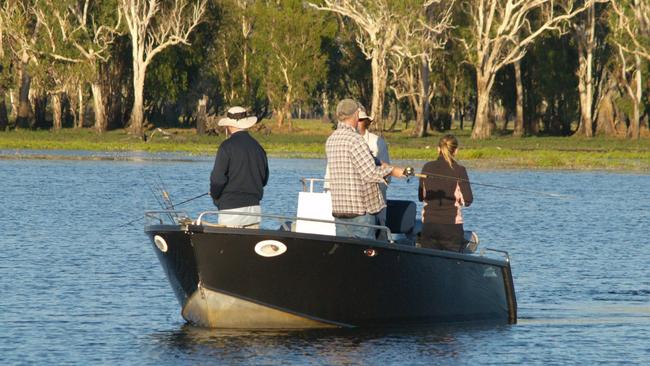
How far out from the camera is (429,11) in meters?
81.6

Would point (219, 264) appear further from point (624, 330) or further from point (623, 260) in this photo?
point (623, 260)

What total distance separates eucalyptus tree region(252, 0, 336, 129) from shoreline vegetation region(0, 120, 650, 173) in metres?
3.95

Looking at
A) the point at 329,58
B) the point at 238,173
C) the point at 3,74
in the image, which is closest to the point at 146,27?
the point at 3,74

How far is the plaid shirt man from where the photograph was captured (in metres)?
13.5

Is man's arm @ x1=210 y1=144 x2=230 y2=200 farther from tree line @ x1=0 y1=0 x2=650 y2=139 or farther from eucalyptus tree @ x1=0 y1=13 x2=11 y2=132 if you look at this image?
eucalyptus tree @ x1=0 y1=13 x2=11 y2=132

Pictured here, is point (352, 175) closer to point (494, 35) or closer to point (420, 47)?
point (420, 47)

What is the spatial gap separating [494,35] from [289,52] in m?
16.7

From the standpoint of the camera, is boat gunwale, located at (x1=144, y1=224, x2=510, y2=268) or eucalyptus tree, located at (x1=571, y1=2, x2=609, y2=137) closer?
boat gunwale, located at (x1=144, y1=224, x2=510, y2=268)

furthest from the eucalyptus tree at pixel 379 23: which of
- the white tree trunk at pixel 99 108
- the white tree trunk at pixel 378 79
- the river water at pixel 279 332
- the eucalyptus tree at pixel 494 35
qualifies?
the river water at pixel 279 332

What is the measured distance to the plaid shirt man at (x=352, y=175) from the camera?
13.5 metres

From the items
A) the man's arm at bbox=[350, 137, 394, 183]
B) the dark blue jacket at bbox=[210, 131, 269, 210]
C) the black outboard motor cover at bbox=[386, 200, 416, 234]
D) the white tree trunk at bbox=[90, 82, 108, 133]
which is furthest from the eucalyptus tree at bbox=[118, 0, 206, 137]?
the man's arm at bbox=[350, 137, 394, 183]

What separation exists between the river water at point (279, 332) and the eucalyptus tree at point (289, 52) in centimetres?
5770

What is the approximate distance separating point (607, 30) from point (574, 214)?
200 ft

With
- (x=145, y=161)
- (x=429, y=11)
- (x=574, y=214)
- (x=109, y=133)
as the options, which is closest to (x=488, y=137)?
(x=429, y=11)
